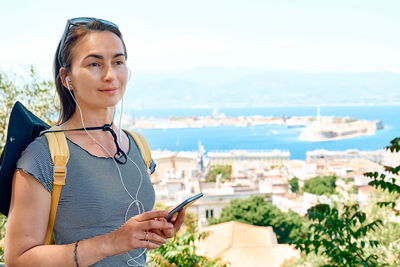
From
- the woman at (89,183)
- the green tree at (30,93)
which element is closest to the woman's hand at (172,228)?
the woman at (89,183)

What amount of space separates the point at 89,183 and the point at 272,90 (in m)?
139

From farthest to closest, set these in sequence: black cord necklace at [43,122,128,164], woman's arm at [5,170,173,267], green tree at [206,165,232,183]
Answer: green tree at [206,165,232,183]
black cord necklace at [43,122,128,164]
woman's arm at [5,170,173,267]

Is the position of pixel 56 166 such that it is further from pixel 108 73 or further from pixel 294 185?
pixel 294 185

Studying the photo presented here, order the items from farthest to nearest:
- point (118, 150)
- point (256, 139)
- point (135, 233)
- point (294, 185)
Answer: point (256, 139) < point (294, 185) < point (118, 150) < point (135, 233)

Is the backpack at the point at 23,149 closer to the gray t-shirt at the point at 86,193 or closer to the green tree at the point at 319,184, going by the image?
the gray t-shirt at the point at 86,193

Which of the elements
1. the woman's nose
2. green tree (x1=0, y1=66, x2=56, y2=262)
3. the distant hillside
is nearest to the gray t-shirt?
the woman's nose

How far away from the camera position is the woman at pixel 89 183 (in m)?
0.53

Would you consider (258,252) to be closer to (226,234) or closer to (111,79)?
(226,234)

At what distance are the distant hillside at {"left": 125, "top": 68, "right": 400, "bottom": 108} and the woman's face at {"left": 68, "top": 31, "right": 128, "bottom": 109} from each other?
104 m

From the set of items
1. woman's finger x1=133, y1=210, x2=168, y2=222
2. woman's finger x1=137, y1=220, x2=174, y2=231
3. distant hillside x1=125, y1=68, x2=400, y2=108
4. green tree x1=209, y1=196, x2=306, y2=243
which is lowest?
green tree x1=209, y1=196, x2=306, y2=243

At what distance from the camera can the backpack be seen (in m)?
0.54

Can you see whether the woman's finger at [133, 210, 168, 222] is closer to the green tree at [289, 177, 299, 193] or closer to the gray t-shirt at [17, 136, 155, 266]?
the gray t-shirt at [17, 136, 155, 266]

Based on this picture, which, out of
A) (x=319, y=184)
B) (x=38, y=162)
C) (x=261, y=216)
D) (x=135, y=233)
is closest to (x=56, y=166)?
(x=38, y=162)

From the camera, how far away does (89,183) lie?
1.88 feet
